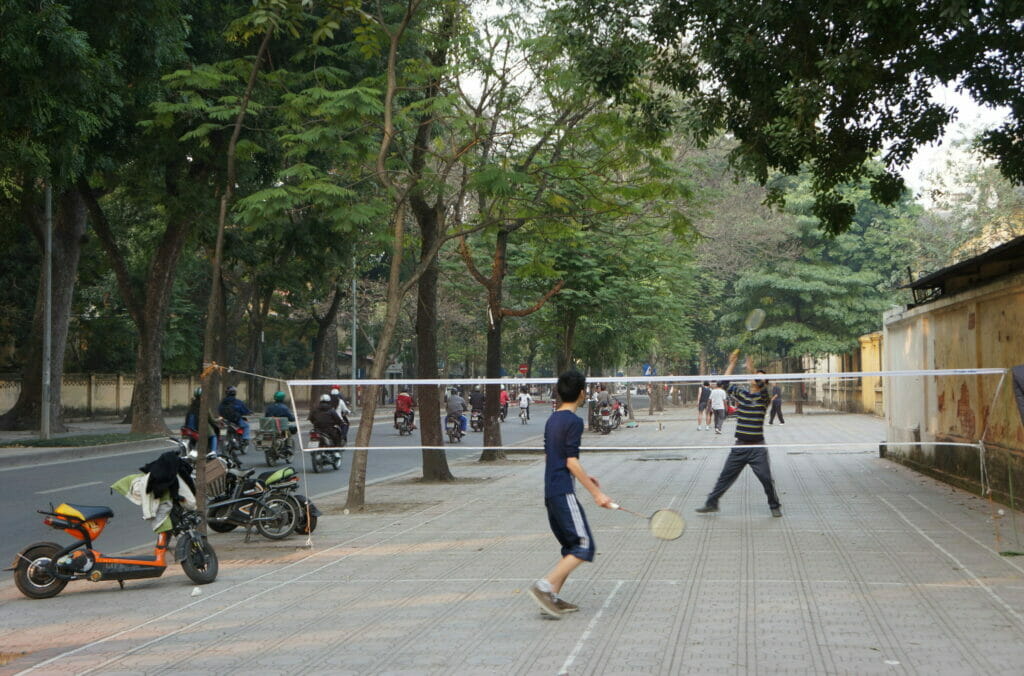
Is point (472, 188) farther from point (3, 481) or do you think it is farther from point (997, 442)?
point (3, 481)

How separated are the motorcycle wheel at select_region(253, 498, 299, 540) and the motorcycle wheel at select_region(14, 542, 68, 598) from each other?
2.92 meters

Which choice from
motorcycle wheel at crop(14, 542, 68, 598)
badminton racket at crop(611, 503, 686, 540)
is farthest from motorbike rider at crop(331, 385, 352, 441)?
badminton racket at crop(611, 503, 686, 540)

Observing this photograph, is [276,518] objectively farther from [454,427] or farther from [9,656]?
[454,427]

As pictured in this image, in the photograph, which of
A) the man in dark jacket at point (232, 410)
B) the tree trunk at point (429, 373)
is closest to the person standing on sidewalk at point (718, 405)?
the tree trunk at point (429, 373)

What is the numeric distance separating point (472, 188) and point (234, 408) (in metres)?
10.1

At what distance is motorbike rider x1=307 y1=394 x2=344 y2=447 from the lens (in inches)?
868

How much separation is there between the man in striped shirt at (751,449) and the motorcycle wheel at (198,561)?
21.0 ft

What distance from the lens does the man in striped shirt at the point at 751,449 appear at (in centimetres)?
1302

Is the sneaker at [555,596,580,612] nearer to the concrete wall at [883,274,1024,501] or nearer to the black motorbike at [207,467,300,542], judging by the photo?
the black motorbike at [207,467,300,542]

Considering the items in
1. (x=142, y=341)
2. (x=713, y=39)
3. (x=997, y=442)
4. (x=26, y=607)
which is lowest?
(x=26, y=607)

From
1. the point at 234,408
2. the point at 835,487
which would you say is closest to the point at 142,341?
the point at 234,408

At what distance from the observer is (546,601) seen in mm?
7496

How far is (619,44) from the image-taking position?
1377 centimetres

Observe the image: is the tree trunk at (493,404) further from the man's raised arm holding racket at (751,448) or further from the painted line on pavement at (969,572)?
the painted line on pavement at (969,572)
